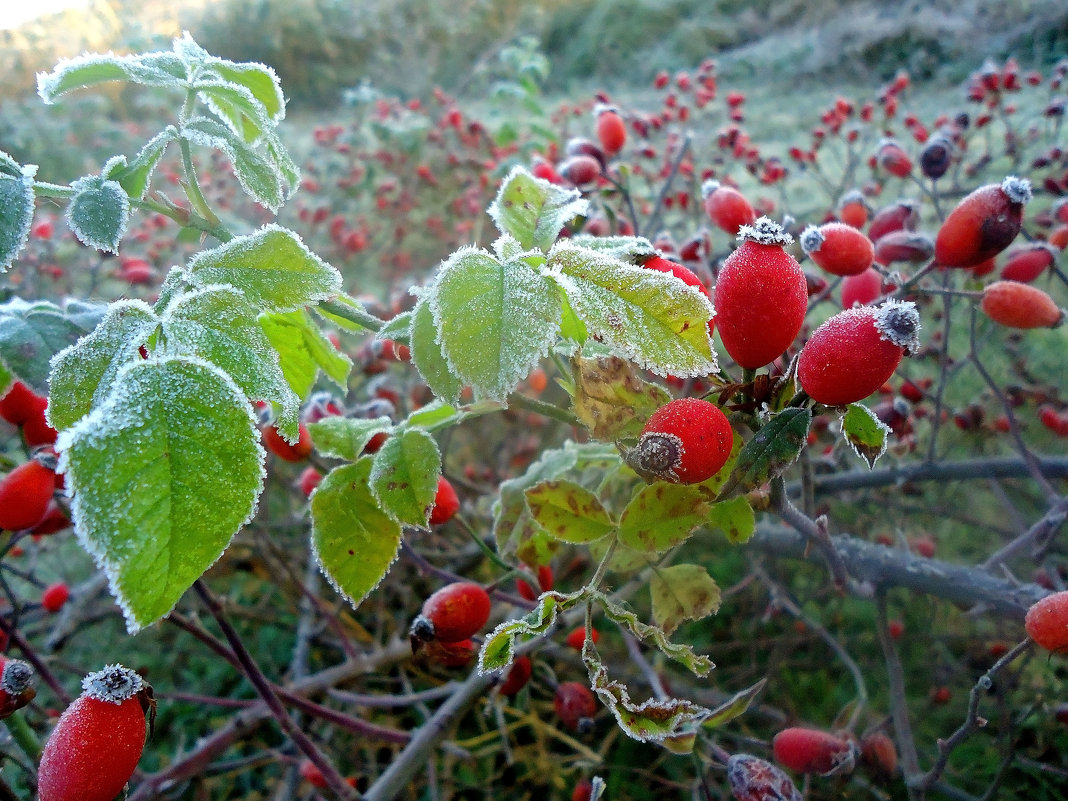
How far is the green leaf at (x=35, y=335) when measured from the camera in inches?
27.8

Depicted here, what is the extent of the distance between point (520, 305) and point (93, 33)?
1075 centimetres

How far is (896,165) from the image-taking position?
1.78m

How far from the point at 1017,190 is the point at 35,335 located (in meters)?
1.16

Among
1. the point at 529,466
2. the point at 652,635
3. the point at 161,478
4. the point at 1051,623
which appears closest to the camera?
the point at 161,478

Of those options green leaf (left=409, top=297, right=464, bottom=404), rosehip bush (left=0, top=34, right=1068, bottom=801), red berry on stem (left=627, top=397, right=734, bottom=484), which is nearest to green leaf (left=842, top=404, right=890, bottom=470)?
rosehip bush (left=0, top=34, right=1068, bottom=801)

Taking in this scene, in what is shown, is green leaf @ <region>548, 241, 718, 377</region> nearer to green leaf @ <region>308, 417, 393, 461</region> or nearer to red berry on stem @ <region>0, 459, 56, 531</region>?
green leaf @ <region>308, 417, 393, 461</region>

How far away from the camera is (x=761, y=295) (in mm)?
602

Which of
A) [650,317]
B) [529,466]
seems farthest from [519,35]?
[650,317]

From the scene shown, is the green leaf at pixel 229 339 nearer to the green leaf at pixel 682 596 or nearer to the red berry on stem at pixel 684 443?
the red berry on stem at pixel 684 443

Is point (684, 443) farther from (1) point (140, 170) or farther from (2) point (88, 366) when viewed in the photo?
(1) point (140, 170)

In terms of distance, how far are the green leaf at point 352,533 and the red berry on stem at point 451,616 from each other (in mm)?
193

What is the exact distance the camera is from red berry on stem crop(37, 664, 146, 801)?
662 mm

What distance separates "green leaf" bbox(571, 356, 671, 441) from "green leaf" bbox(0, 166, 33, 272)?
54cm

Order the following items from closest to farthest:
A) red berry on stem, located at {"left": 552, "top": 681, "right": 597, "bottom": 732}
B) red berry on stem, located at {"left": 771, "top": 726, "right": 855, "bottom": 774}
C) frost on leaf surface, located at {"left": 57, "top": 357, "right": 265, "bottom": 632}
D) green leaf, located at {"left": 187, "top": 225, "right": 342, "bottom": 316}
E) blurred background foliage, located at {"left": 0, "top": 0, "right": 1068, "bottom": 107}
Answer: frost on leaf surface, located at {"left": 57, "top": 357, "right": 265, "bottom": 632} < green leaf, located at {"left": 187, "top": 225, "right": 342, "bottom": 316} < red berry on stem, located at {"left": 771, "top": 726, "right": 855, "bottom": 774} < red berry on stem, located at {"left": 552, "top": 681, "right": 597, "bottom": 732} < blurred background foliage, located at {"left": 0, "top": 0, "right": 1068, "bottom": 107}
